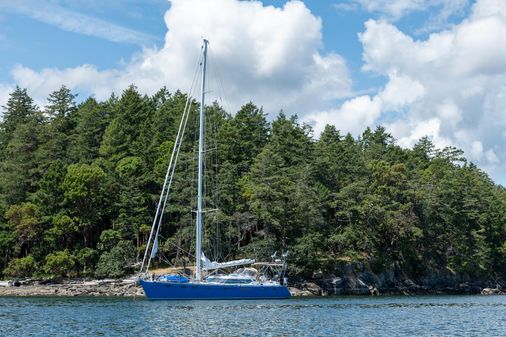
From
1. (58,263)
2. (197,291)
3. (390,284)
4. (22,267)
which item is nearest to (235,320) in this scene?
(197,291)

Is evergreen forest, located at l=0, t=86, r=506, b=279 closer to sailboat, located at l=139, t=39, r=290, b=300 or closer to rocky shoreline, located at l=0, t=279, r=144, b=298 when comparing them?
rocky shoreline, located at l=0, t=279, r=144, b=298

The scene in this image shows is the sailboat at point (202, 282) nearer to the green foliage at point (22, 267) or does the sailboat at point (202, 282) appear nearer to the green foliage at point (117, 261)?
the green foliage at point (117, 261)

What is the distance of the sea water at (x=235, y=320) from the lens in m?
31.1

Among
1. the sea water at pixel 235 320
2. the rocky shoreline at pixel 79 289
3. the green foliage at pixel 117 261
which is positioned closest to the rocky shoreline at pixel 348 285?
the rocky shoreline at pixel 79 289

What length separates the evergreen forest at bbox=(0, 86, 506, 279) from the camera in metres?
69.1

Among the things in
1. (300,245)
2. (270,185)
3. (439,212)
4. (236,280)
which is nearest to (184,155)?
(270,185)

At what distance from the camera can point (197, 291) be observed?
48938 mm

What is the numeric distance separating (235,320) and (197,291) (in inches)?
520

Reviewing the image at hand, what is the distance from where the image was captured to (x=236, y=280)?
51.1m

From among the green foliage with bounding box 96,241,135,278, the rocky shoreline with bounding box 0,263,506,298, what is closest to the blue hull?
the rocky shoreline with bounding box 0,263,506,298

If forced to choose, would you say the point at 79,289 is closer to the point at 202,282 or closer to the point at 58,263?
the point at 58,263

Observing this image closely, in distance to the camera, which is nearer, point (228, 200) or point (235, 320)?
point (235, 320)

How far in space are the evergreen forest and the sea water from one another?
1978 centimetres

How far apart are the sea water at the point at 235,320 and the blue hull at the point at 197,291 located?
32.6 inches
